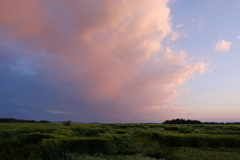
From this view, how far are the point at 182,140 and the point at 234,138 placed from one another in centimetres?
449

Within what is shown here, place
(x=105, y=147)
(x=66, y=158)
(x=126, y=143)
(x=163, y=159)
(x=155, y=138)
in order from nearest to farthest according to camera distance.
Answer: (x=66, y=158)
(x=163, y=159)
(x=105, y=147)
(x=126, y=143)
(x=155, y=138)

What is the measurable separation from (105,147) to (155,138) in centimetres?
780

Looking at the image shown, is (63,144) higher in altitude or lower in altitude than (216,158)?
higher

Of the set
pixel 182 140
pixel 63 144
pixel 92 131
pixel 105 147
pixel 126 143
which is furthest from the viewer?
pixel 92 131

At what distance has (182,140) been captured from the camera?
54.7 feet

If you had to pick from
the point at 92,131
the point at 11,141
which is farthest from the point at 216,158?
the point at 92,131

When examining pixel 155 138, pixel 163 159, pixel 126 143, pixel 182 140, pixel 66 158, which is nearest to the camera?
pixel 66 158

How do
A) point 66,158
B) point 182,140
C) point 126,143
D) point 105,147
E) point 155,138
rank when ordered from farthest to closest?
point 155,138 < point 182,140 < point 126,143 < point 105,147 < point 66,158

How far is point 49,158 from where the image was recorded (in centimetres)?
991

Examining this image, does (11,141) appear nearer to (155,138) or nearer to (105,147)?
(105,147)

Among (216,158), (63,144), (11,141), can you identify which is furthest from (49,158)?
(216,158)

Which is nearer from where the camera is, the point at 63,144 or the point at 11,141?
the point at 63,144

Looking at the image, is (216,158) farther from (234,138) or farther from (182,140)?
(234,138)

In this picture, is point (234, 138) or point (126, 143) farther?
point (234, 138)
